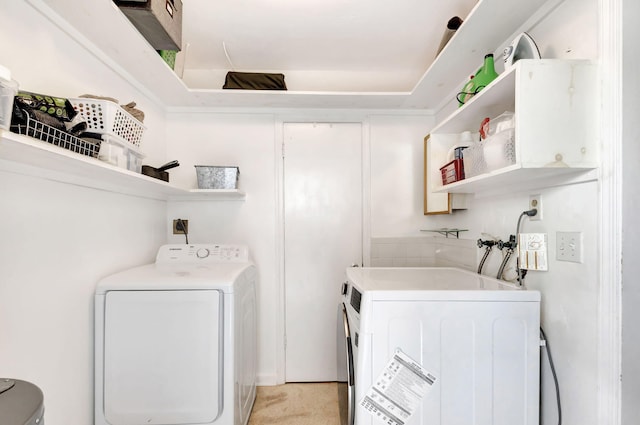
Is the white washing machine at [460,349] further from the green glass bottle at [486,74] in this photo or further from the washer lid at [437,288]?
the green glass bottle at [486,74]

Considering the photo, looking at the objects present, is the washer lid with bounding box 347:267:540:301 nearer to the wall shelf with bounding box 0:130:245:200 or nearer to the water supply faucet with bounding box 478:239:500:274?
the water supply faucet with bounding box 478:239:500:274

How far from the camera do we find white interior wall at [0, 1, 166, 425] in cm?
105

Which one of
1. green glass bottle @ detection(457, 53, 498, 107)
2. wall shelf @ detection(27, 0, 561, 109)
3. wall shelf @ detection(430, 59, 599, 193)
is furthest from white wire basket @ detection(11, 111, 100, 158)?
green glass bottle @ detection(457, 53, 498, 107)

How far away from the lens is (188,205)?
229 centimetres

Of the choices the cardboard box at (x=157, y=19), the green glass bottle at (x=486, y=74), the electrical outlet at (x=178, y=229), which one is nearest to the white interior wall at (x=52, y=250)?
the cardboard box at (x=157, y=19)

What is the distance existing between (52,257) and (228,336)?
2.69 ft

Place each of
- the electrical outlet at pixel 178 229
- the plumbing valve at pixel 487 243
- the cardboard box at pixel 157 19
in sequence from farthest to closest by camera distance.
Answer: the electrical outlet at pixel 178 229 < the plumbing valve at pixel 487 243 < the cardboard box at pixel 157 19

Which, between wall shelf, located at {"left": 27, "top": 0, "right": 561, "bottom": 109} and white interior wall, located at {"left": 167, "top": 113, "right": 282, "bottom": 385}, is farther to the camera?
white interior wall, located at {"left": 167, "top": 113, "right": 282, "bottom": 385}

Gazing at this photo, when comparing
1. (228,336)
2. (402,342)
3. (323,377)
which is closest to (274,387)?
(323,377)

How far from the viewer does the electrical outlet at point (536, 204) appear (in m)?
1.21

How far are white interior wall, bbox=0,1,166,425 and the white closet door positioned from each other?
118 centimetres

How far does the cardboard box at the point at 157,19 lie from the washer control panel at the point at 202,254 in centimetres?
121

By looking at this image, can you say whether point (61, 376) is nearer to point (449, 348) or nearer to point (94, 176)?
point (94, 176)

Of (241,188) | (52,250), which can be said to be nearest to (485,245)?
(241,188)
